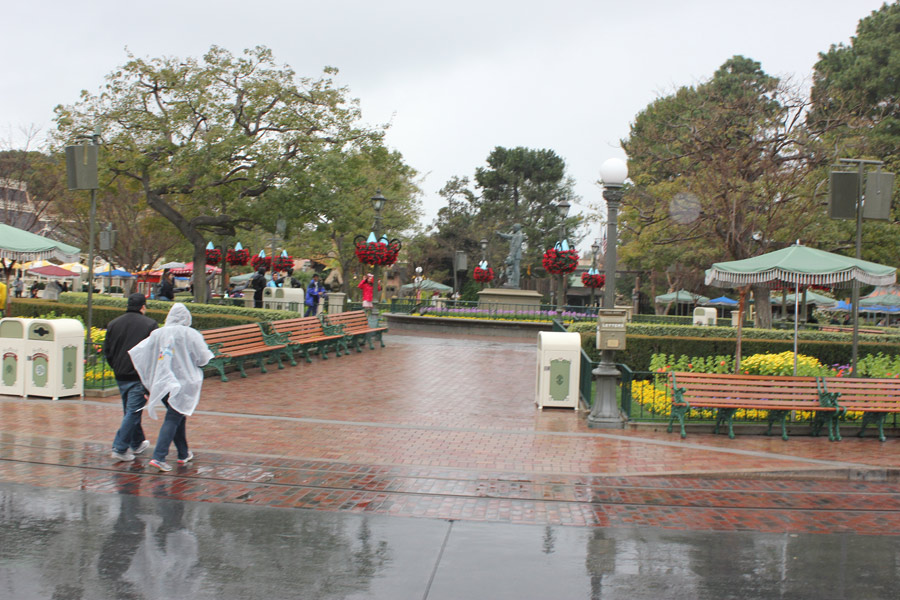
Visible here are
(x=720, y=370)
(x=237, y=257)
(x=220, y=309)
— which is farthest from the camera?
(x=237, y=257)

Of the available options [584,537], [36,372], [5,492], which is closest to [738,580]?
[584,537]

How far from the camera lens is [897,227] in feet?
82.6

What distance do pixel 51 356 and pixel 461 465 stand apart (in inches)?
249

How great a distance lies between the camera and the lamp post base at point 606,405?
34.6ft

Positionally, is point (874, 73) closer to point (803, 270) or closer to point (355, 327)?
point (355, 327)

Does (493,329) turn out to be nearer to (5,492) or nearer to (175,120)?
(175,120)

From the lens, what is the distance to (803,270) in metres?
11.8

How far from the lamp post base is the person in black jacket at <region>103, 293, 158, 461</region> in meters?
5.62

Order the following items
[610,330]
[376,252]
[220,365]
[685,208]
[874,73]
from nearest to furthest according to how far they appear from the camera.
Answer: [610,330] → [220,365] → [685,208] → [376,252] → [874,73]

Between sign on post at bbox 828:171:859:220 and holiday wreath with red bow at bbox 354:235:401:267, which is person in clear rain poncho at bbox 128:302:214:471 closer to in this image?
sign on post at bbox 828:171:859:220

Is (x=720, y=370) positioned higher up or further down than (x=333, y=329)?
further down

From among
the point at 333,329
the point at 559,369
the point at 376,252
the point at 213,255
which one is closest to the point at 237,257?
the point at 213,255

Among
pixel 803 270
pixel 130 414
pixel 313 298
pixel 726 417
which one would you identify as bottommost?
pixel 726 417

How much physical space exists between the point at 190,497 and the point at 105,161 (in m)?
19.1
